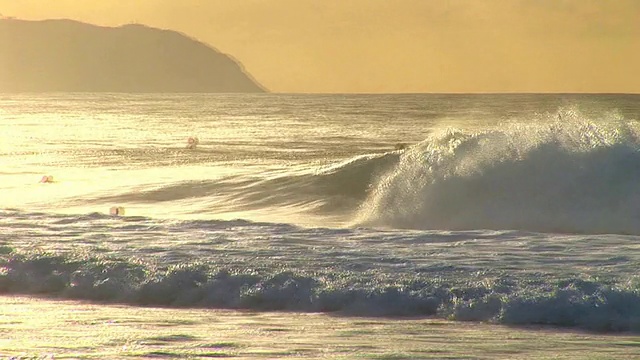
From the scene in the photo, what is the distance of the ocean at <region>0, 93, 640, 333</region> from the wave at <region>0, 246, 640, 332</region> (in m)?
0.03

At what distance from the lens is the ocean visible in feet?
45.2

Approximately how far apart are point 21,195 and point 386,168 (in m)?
10.5

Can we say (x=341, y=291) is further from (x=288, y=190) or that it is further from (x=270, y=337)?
(x=288, y=190)

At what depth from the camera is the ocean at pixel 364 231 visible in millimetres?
13789

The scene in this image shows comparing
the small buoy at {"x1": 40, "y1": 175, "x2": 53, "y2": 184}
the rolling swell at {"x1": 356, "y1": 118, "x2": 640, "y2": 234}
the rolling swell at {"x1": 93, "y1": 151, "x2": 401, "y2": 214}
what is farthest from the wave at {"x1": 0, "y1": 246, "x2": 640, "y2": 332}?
the small buoy at {"x1": 40, "y1": 175, "x2": 53, "y2": 184}

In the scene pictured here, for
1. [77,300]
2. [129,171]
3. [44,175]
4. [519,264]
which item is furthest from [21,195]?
[519,264]

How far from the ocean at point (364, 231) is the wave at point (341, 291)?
3 centimetres

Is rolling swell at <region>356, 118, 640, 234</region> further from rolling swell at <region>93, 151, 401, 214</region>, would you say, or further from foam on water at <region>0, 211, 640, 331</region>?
foam on water at <region>0, 211, 640, 331</region>

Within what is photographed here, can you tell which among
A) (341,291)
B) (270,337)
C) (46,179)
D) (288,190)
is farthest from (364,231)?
(46,179)

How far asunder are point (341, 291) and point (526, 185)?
38.0 feet

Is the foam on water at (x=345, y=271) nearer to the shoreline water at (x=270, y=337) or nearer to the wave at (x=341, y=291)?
the wave at (x=341, y=291)

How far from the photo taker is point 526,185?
24719mm

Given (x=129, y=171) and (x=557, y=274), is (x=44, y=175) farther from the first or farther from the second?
(x=557, y=274)

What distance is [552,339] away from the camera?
1188 centimetres
